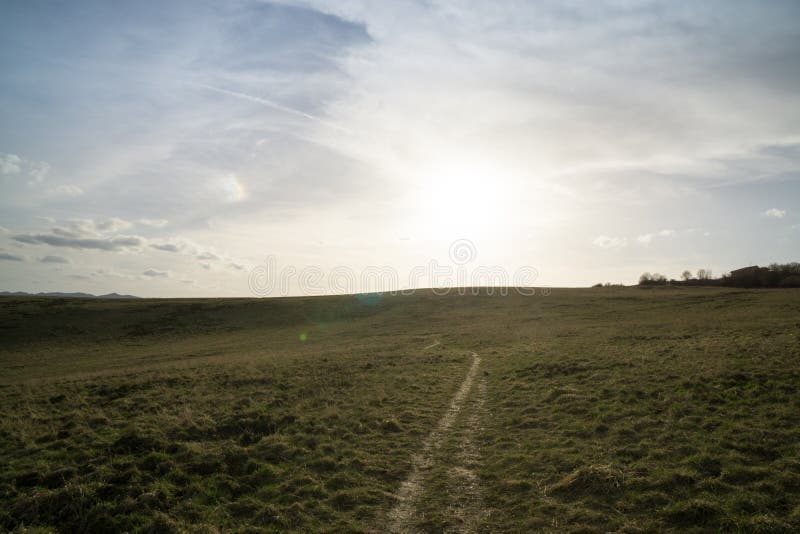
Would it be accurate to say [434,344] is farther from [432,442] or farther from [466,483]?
[466,483]

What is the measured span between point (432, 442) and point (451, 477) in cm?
285

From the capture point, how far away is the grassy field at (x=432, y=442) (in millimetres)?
9203

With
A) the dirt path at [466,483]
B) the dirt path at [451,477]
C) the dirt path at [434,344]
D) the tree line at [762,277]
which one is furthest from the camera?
the tree line at [762,277]

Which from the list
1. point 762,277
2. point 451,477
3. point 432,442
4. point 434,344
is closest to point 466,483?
point 451,477

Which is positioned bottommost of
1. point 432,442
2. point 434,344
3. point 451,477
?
point 434,344

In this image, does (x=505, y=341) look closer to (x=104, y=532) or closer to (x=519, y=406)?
(x=519, y=406)

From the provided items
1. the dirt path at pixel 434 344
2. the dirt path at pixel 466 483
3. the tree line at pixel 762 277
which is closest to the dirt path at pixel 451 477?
the dirt path at pixel 466 483

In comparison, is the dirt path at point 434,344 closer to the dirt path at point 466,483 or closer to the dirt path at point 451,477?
the dirt path at point 451,477

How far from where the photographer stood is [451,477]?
11.3m

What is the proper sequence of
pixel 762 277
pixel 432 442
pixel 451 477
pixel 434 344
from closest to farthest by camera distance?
pixel 451 477, pixel 432 442, pixel 434 344, pixel 762 277

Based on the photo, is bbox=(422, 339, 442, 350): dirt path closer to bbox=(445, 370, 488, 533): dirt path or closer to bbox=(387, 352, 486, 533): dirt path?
bbox=(387, 352, 486, 533): dirt path

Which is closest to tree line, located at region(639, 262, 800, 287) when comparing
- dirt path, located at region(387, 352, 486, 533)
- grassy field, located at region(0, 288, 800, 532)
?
grassy field, located at region(0, 288, 800, 532)

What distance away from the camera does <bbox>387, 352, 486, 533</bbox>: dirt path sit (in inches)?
363

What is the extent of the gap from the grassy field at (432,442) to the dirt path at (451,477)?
6 centimetres
